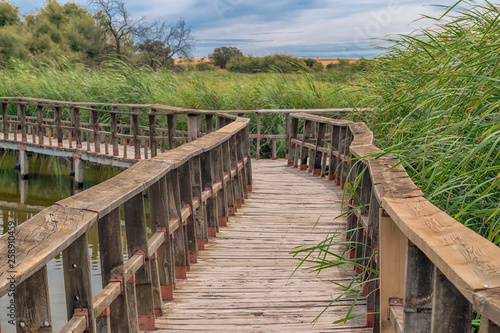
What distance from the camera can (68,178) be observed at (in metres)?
18.7

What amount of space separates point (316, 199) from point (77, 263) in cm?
615

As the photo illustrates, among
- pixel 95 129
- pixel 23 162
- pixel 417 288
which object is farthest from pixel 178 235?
pixel 23 162

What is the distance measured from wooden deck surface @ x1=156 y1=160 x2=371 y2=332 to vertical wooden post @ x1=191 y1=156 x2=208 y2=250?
125mm

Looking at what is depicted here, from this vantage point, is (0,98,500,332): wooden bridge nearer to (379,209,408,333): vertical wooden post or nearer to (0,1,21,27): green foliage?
(379,209,408,333): vertical wooden post

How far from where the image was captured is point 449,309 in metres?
1.84

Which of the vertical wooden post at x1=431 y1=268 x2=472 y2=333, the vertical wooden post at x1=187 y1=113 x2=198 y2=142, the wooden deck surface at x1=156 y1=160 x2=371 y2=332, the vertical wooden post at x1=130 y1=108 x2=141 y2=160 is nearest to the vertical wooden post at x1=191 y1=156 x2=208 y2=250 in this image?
the wooden deck surface at x1=156 y1=160 x2=371 y2=332

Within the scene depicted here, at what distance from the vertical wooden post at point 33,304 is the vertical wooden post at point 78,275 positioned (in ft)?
1.01

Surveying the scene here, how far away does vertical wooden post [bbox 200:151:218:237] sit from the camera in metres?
6.05

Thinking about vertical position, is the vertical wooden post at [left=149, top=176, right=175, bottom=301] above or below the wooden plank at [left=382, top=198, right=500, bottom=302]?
below

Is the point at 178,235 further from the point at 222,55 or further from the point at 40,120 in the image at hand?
the point at 222,55

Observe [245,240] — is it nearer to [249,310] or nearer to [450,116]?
[249,310]

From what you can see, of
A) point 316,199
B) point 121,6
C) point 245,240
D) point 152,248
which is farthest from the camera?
point 121,6

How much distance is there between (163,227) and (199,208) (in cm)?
147

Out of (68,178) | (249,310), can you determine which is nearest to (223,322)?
(249,310)
